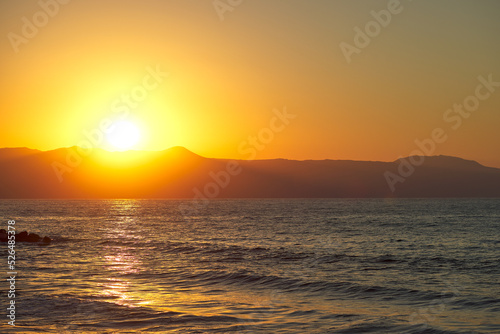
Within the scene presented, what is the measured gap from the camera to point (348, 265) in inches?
1380

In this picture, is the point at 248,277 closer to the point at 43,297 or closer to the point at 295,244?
the point at 43,297

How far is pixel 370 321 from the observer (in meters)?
19.1

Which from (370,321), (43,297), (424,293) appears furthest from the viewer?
(424,293)

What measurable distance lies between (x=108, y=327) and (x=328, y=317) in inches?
321

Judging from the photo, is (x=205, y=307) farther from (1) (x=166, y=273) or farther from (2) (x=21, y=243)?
(2) (x=21, y=243)

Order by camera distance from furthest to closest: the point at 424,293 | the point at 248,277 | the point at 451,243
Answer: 1. the point at 451,243
2. the point at 248,277
3. the point at 424,293

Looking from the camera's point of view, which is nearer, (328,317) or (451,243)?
(328,317)

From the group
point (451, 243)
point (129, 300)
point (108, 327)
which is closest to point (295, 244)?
point (451, 243)

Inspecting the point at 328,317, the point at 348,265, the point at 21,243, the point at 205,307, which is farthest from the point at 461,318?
the point at 21,243

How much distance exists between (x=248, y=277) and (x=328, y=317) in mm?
11123

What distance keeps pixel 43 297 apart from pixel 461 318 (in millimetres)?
17401

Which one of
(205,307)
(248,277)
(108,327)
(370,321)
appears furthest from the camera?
(248,277)

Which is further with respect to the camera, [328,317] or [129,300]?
[129,300]

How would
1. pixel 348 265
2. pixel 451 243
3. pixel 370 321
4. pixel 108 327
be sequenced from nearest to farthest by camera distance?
pixel 108 327, pixel 370 321, pixel 348 265, pixel 451 243
